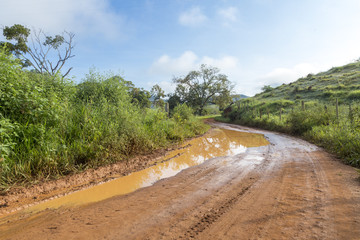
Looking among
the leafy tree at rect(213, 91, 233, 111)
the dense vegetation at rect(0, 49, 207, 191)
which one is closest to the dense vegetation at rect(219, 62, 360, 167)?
the dense vegetation at rect(0, 49, 207, 191)

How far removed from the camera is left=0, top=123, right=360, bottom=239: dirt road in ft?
7.69

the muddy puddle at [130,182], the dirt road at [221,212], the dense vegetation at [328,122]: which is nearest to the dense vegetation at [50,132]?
the muddy puddle at [130,182]

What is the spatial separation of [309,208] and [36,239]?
11.8 ft

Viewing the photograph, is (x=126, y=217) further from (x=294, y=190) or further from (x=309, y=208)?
(x=294, y=190)

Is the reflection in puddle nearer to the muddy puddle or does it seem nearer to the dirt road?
the muddy puddle

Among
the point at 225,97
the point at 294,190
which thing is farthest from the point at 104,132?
the point at 225,97

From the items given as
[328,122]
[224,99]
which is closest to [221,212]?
[328,122]

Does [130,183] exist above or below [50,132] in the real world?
below

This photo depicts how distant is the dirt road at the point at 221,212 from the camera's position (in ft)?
7.69

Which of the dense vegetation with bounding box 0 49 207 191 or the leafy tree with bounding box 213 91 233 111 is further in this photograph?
the leafy tree with bounding box 213 91 233 111

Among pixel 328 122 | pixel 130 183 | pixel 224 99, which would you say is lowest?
pixel 130 183

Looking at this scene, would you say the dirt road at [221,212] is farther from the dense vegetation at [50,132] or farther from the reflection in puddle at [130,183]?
the dense vegetation at [50,132]

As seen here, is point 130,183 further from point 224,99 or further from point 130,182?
point 224,99

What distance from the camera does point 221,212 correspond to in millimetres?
2852
